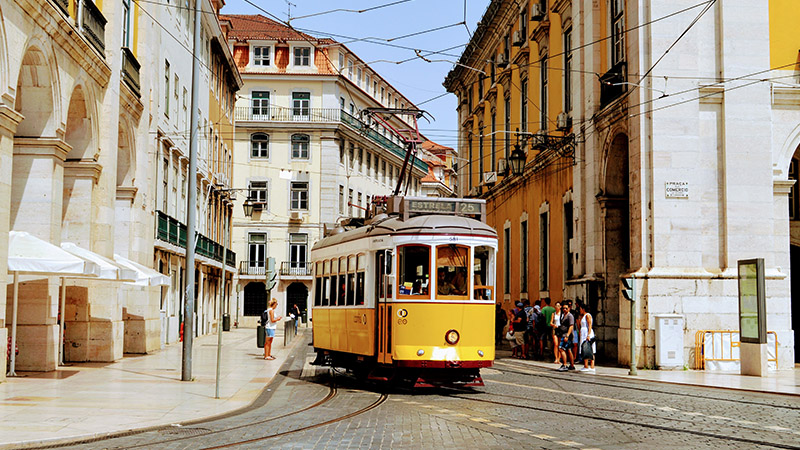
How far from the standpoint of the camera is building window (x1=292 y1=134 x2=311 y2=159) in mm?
68688

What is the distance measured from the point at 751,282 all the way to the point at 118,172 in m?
17.3

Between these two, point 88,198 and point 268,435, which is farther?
point 88,198

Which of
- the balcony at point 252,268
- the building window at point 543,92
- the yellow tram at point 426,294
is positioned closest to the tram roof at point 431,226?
the yellow tram at point 426,294

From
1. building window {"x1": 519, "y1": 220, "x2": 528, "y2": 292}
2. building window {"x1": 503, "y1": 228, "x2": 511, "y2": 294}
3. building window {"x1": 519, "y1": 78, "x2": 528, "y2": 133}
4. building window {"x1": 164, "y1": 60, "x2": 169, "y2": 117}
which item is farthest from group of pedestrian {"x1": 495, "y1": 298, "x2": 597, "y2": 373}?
building window {"x1": 164, "y1": 60, "x2": 169, "y2": 117}

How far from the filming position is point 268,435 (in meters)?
11.3

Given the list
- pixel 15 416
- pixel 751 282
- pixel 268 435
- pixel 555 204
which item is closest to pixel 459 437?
pixel 268 435

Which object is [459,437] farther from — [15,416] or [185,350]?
[185,350]

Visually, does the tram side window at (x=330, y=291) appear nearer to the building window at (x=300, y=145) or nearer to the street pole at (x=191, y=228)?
the street pole at (x=191, y=228)

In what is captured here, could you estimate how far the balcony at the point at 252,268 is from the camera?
221 ft

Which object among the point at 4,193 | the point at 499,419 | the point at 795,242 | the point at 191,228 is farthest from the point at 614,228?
the point at 4,193

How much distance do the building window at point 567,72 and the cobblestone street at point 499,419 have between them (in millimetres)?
15136

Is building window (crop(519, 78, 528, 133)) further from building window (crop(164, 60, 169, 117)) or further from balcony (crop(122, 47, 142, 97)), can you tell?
balcony (crop(122, 47, 142, 97))

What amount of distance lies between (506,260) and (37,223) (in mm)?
27046

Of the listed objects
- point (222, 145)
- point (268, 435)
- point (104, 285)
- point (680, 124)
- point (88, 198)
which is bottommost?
point (268, 435)
